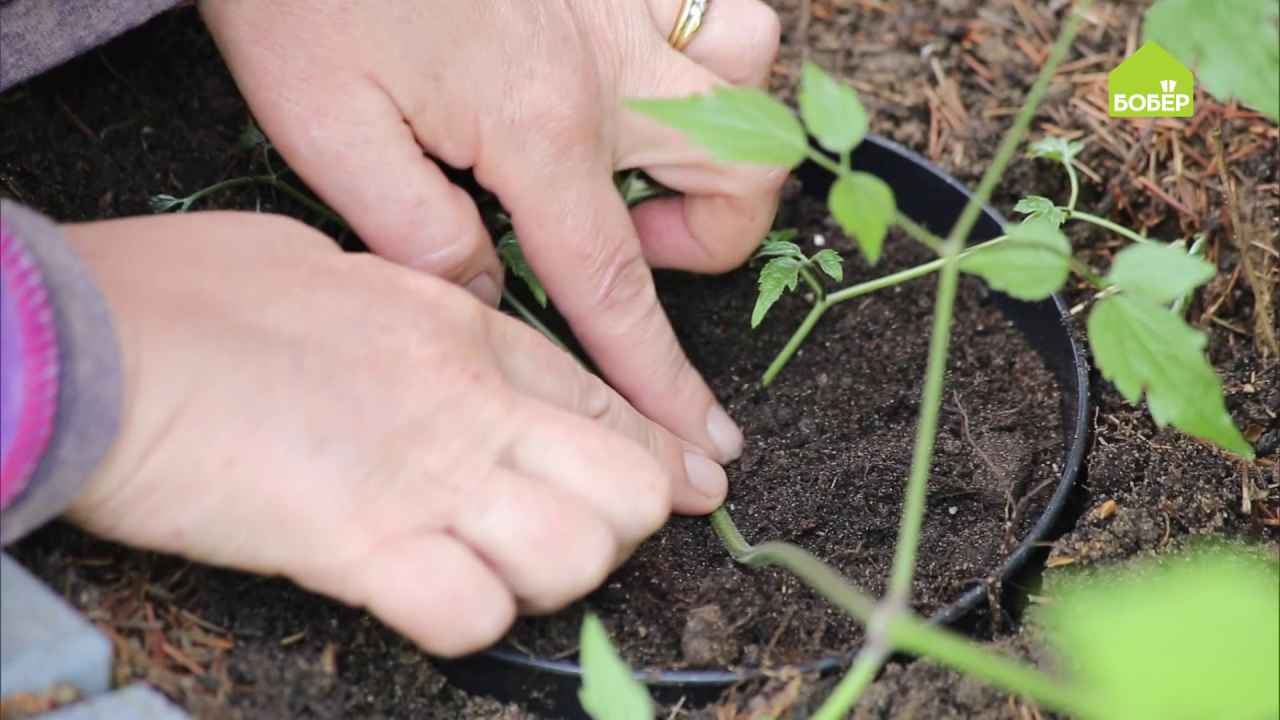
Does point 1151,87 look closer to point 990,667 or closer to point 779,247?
point 779,247

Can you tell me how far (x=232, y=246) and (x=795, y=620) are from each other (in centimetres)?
69

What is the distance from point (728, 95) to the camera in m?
1.07

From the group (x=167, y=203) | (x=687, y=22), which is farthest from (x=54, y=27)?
(x=687, y=22)

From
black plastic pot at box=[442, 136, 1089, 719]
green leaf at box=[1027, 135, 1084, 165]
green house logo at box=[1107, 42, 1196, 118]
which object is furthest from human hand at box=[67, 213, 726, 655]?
green house logo at box=[1107, 42, 1196, 118]

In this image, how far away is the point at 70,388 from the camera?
1.04 m

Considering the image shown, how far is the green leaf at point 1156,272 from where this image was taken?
109cm

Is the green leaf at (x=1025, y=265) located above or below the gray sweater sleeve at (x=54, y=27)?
above

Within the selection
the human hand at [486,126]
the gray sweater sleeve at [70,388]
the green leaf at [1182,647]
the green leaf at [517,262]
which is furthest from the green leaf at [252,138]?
the green leaf at [1182,647]

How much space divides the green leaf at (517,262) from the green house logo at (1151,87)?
93 centimetres

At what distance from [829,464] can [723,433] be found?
0.14 metres

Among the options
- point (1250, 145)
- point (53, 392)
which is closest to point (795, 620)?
point (53, 392)

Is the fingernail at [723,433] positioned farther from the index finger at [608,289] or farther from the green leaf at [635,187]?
the green leaf at [635,187]

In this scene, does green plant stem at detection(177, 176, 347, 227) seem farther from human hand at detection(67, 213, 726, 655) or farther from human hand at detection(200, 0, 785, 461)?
human hand at detection(67, 213, 726, 655)

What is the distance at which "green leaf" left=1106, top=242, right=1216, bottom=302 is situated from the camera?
1088mm
